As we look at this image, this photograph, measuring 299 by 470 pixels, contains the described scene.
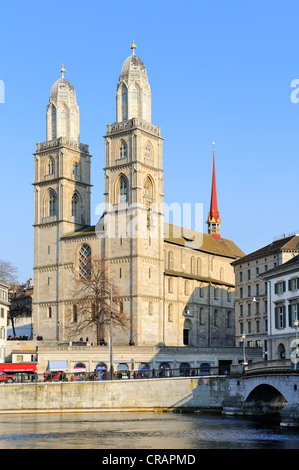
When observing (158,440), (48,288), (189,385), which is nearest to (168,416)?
(189,385)

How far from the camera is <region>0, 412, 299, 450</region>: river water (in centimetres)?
4872

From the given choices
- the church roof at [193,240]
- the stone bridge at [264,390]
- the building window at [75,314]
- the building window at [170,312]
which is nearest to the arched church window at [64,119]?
the church roof at [193,240]

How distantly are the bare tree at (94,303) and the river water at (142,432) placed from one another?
33406mm

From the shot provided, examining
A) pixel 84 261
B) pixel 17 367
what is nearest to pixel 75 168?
pixel 84 261

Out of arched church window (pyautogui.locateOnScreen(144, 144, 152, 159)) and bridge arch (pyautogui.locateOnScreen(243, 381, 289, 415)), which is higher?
arched church window (pyautogui.locateOnScreen(144, 144, 152, 159))

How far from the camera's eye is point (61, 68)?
12031 centimetres

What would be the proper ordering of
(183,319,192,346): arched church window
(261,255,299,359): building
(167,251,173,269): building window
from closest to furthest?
(261,255,299,359): building → (167,251,173,269): building window → (183,319,192,346): arched church window

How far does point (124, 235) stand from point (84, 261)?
7864 millimetres

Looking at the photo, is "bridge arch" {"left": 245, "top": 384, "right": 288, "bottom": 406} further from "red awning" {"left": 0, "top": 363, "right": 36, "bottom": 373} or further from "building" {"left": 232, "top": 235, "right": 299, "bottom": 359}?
"red awning" {"left": 0, "top": 363, "right": 36, "bottom": 373}

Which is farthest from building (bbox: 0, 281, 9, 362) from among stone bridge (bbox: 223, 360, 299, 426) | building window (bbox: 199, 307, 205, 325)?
stone bridge (bbox: 223, 360, 299, 426)

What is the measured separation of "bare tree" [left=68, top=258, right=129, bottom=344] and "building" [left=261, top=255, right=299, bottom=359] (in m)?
24.8

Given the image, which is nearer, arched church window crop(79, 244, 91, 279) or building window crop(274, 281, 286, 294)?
building window crop(274, 281, 286, 294)

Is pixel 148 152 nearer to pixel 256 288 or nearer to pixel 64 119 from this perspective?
pixel 64 119

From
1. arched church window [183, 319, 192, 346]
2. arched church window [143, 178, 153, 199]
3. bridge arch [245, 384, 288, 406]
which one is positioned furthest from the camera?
arched church window [183, 319, 192, 346]
